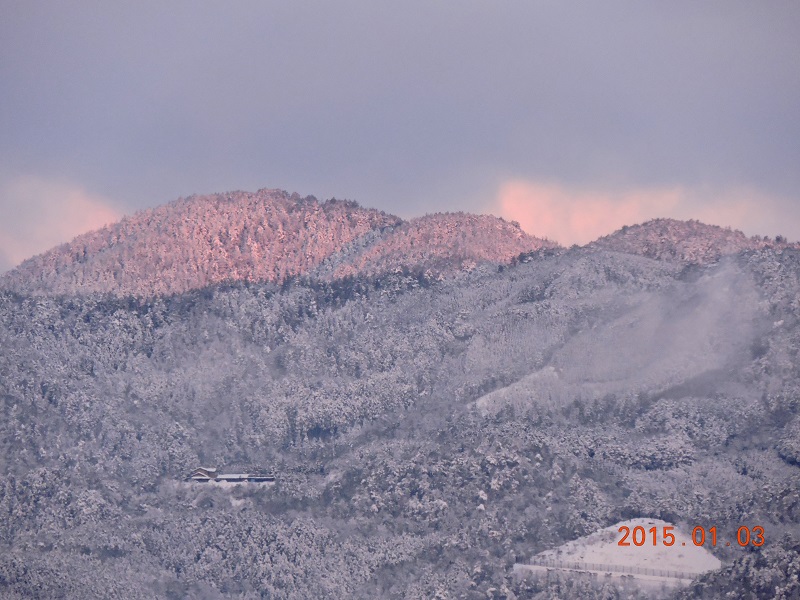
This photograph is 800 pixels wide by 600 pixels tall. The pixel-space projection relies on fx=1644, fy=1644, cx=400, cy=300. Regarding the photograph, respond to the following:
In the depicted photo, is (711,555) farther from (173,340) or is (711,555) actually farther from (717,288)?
(173,340)

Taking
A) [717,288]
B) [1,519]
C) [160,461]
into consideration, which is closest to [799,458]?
[717,288]

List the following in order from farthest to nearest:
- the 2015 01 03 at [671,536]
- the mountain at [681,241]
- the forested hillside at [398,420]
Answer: the mountain at [681,241], the forested hillside at [398,420], the 2015 01 03 at [671,536]

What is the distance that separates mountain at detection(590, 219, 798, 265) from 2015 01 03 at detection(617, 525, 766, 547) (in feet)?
109

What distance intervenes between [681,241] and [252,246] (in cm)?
3411

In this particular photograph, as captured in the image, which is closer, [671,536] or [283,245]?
[671,536]

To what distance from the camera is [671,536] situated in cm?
9512

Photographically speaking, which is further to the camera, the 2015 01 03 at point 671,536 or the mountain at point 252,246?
the mountain at point 252,246

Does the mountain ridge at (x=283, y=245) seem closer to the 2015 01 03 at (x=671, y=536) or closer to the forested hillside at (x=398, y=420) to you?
the forested hillside at (x=398, y=420)

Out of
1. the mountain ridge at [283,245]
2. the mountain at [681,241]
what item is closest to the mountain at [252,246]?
the mountain ridge at [283,245]

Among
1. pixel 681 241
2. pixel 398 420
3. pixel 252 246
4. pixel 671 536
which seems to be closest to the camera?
pixel 671 536

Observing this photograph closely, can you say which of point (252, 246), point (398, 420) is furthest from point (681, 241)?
point (252, 246)

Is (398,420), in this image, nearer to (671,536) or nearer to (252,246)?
(671,536)

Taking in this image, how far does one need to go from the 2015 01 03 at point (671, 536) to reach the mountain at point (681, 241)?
33248mm

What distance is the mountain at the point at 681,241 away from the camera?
12525 cm
